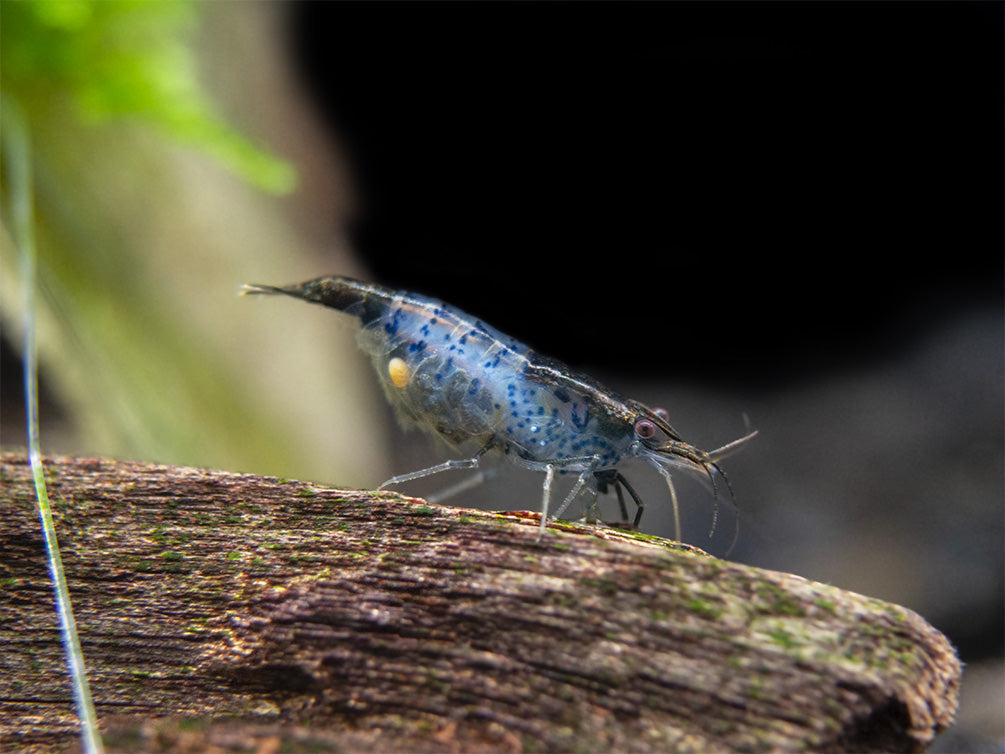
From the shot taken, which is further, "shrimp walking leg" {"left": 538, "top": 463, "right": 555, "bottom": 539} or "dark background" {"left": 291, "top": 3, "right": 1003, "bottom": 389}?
"dark background" {"left": 291, "top": 3, "right": 1003, "bottom": 389}

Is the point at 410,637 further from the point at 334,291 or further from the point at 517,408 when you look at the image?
the point at 334,291

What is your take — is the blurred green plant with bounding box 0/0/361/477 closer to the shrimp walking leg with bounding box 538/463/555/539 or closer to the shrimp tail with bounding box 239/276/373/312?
the shrimp tail with bounding box 239/276/373/312

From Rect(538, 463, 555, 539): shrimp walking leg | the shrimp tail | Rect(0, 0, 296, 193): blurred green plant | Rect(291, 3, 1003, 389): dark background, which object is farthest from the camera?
Rect(291, 3, 1003, 389): dark background

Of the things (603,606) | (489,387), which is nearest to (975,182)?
(489,387)

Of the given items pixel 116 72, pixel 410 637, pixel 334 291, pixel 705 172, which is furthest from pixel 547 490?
pixel 116 72

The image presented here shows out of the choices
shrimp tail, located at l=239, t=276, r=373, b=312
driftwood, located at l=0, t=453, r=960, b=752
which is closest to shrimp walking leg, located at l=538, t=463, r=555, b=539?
driftwood, located at l=0, t=453, r=960, b=752

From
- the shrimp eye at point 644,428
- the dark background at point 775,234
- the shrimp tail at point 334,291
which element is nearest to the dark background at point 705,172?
the dark background at point 775,234

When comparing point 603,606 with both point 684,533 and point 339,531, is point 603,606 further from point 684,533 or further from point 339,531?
point 684,533
